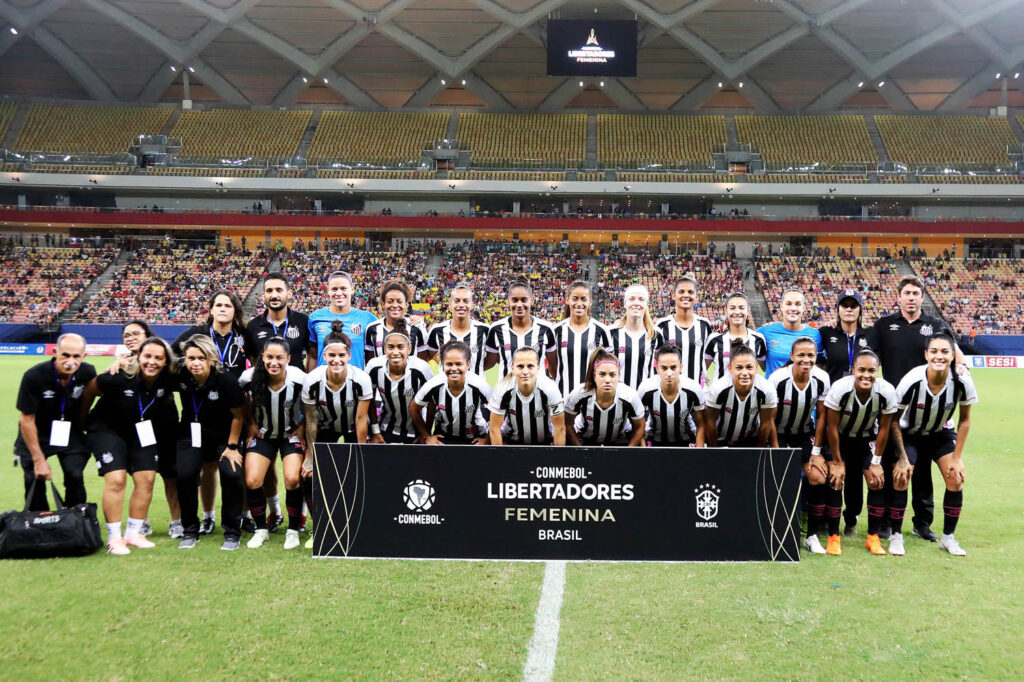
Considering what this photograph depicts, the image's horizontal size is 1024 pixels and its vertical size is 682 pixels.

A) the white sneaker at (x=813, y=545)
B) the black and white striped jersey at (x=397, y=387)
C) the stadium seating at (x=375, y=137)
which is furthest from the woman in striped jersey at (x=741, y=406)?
the stadium seating at (x=375, y=137)

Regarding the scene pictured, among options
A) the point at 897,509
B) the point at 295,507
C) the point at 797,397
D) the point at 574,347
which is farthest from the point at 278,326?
the point at 897,509

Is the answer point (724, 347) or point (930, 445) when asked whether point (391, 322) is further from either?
point (930, 445)

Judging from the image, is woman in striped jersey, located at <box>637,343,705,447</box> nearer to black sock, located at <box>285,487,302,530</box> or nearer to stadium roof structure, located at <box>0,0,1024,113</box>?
black sock, located at <box>285,487,302,530</box>

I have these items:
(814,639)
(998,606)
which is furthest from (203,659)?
(998,606)

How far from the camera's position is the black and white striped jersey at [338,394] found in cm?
528

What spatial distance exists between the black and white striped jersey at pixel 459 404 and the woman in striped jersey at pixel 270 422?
0.96m

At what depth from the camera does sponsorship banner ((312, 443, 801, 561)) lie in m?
4.60

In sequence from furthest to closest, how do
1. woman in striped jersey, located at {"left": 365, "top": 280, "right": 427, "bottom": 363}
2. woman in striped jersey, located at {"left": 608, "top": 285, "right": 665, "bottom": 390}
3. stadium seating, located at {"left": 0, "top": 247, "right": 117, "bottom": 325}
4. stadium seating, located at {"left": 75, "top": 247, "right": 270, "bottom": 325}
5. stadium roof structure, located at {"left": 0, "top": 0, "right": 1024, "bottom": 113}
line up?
stadium roof structure, located at {"left": 0, "top": 0, "right": 1024, "bottom": 113}
stadium seating, located at {"left": 75, "top": 247, "right": 270, "bottom": 325}
stadium seating, located at {"left": 0, "top": 247, "right": 117, "bottom": 325}
woman in striped jersey, located at {"left": 365, "top": 280, "right": 427, "bottom": 363}
woman in striped jersey, located at {"left": 608, "top": 285, "right": 665, "bottom": 390}

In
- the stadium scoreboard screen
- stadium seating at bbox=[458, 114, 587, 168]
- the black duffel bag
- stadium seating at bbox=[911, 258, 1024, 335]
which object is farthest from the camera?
stadium seating at bbox=[458, 114, 587, 168]

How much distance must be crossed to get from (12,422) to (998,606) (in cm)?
1268

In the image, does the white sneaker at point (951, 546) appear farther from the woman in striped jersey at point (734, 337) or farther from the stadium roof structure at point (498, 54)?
the stadium roof structure at point (498, 54)

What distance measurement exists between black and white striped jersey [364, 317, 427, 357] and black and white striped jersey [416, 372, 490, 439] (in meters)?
1.13

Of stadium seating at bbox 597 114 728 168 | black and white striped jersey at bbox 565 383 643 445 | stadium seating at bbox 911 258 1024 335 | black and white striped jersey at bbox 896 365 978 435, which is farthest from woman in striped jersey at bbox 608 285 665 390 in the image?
stadium seating at bbox 597 114 728 168

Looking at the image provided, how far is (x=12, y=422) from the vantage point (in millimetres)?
10984
